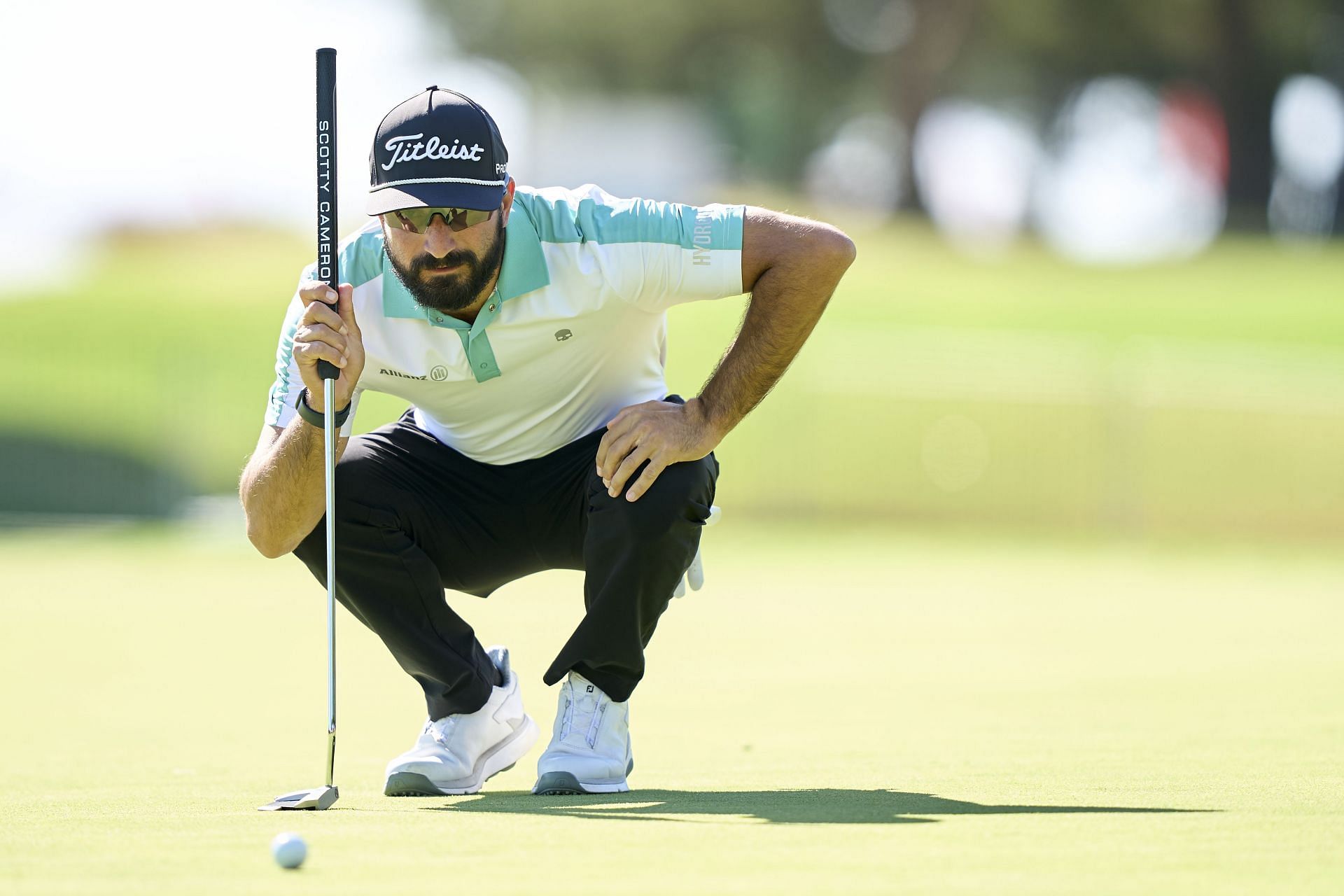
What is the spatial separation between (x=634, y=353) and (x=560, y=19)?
3935 centimetres

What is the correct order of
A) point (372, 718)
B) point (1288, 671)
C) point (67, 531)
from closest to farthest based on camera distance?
1. point (372, 718)
2. point (1288, 671)
3. point (67, 531)

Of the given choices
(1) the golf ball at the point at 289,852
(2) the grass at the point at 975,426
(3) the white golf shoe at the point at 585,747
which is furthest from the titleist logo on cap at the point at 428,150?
(2) the grass at the point at 975,426

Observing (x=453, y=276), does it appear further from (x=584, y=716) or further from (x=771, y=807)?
(x=771, y=807)

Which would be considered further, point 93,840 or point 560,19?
point 560,19

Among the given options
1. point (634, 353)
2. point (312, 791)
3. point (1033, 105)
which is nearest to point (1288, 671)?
point (634, 353)

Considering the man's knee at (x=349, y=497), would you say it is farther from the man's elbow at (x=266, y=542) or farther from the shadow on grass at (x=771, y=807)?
the shadow on grass at (x=771, y=807)

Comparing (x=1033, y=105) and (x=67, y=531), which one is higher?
(x=1033, y=105)

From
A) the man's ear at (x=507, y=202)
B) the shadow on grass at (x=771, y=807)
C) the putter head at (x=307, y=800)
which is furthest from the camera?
the man's ear at (x=507, y=202)

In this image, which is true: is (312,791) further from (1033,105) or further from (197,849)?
(1033,105)

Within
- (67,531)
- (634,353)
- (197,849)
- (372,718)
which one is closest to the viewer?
(197,849)

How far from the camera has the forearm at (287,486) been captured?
473 centimetres

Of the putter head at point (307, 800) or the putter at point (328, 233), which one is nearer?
the putter head at point (307, 800)

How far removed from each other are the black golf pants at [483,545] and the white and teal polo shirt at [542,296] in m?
0.22

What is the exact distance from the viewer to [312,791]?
4.22 meters
